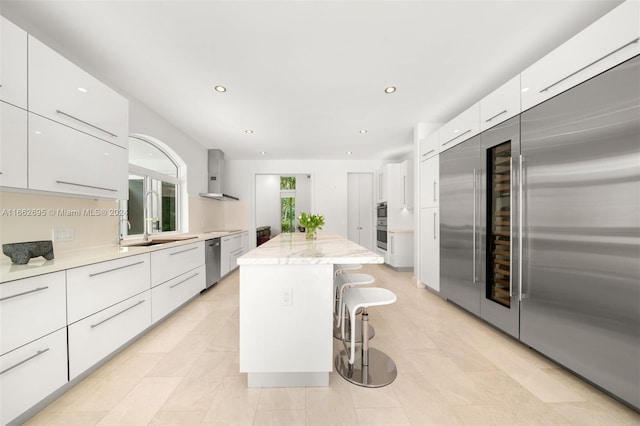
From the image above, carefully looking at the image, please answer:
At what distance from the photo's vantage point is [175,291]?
2705mm

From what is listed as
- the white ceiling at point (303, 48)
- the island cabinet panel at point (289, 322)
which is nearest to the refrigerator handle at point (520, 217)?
the white ceiling at point (303, 48)

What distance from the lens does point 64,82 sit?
167cm

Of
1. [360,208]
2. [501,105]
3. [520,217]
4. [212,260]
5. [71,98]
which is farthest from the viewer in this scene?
[360,208]

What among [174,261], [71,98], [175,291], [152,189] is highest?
[71,98]

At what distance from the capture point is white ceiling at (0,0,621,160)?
168 centimetres

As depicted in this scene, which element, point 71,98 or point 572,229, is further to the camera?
point 71,98

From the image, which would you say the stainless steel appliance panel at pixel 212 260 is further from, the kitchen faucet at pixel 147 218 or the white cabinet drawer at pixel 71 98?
the white cabinet drawer at pixel 71 98

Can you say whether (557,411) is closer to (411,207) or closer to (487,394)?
(487,394)

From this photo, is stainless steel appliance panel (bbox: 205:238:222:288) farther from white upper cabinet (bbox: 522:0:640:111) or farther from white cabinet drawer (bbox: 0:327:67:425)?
white upper cabinet (bbox: 522:0:640:111)

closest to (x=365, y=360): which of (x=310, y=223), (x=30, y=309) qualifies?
(x=310, y=223)

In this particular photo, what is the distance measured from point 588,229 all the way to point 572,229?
0.08m

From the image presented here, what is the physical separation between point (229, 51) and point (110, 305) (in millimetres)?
2227

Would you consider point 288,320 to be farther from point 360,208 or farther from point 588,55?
point 360,208

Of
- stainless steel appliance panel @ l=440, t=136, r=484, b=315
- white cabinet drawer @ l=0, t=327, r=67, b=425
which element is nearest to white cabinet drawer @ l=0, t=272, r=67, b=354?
white cabinet drawer @ l=0, t=327, r=67, b=425
